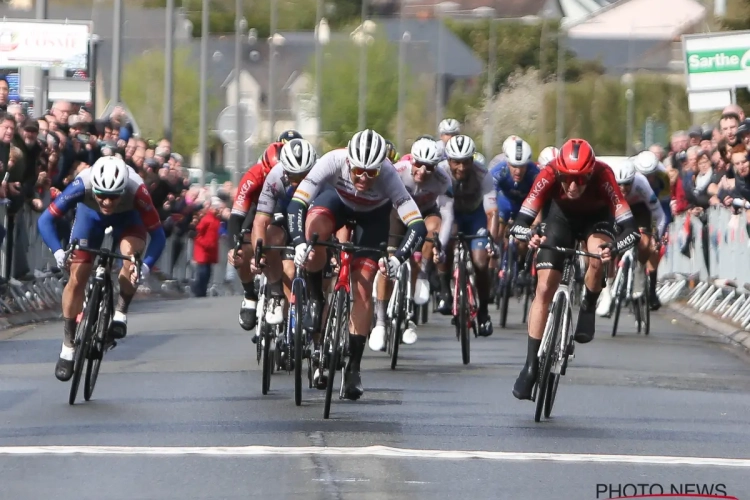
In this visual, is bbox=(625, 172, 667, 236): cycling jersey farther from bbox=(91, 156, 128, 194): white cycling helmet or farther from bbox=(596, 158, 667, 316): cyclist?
bbox=(91, 156, 128, 194): white cycling helmet

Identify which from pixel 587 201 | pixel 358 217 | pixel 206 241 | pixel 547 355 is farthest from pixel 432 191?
pixel 206 241

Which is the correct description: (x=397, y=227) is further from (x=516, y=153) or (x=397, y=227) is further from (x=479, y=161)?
(x=516, y=153)

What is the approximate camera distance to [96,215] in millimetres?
12875

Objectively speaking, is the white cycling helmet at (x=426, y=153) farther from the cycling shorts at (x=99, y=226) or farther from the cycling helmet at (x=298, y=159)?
the cycling shorts at (x=99, y=226)

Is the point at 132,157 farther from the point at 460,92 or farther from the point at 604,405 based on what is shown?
the point at 460,92

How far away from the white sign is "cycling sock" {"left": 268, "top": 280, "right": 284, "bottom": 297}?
12.6 meters

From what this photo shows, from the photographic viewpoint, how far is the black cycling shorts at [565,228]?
11711mm

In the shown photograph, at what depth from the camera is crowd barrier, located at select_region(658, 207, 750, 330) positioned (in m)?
20.6

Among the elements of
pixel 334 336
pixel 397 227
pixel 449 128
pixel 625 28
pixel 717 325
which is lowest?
pixel 717 325

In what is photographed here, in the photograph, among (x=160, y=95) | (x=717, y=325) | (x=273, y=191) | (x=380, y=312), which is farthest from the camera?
(x=160, y=95)

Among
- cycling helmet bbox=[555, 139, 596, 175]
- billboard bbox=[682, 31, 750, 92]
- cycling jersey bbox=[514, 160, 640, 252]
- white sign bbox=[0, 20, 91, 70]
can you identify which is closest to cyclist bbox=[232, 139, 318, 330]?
cycling jersey bbox=[514, 160, 640, 252]

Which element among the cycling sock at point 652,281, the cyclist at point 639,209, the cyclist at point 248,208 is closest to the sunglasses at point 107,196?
the cyclist at point 248,208

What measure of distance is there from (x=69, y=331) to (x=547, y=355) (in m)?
3.37

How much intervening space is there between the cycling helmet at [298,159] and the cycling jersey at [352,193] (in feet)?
3.34
